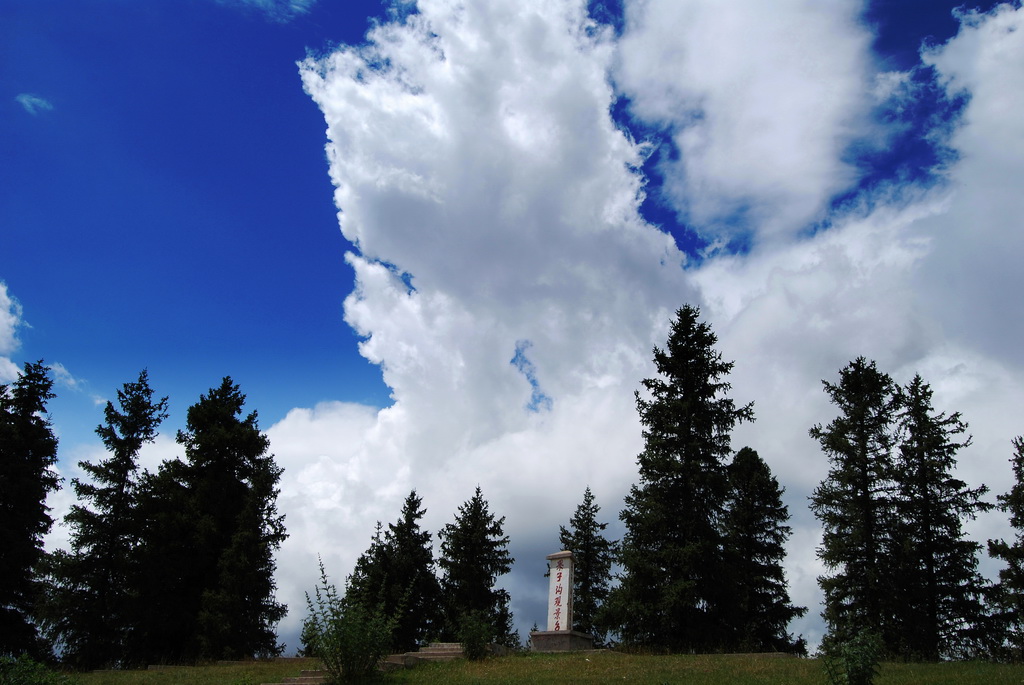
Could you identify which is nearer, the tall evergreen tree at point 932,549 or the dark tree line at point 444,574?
the tall evergreen tree at point 932,549

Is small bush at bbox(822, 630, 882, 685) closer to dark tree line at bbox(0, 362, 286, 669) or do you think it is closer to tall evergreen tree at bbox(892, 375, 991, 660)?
tall evergreen tree at bbox(892, 375, 991, 660)

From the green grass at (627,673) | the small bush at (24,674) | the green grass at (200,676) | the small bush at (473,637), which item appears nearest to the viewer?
the small bush at (24,674)

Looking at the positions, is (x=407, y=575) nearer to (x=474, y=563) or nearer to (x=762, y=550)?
(x=474, y=563)

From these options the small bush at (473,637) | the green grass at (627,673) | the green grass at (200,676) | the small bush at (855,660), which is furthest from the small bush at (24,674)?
the small bush at (855,660)

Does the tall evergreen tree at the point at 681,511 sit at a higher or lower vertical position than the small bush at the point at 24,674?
higher

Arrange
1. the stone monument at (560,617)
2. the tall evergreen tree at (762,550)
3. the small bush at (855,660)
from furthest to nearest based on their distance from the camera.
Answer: the tall evergreen tree at (762,550) → the stone monument at (560,617) → the small bush at (855,660)

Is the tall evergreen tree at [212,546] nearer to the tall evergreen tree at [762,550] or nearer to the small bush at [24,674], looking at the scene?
the small bush at [24,674]

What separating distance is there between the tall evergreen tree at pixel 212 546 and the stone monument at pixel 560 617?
40.8 ft

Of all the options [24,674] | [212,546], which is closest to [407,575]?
[212,546]

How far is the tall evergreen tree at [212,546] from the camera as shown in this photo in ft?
90.9

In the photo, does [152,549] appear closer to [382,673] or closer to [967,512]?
[382,673]

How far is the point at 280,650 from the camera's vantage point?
29219mm

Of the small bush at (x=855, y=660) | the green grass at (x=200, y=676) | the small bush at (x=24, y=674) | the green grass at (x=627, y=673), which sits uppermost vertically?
the small bush at (x=855, y=660)

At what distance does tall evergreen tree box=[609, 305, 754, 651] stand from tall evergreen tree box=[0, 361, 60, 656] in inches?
879
